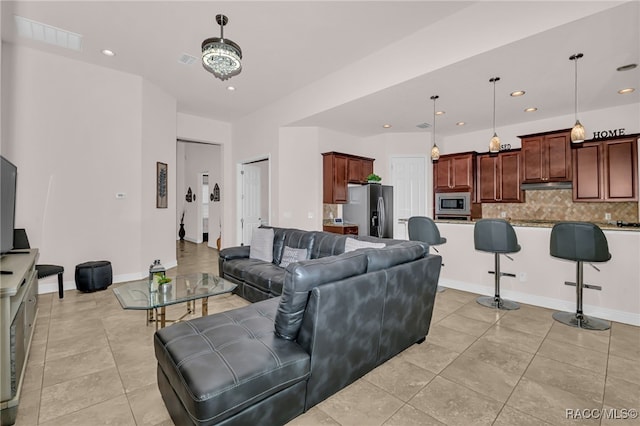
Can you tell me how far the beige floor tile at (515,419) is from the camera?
68.2 inches

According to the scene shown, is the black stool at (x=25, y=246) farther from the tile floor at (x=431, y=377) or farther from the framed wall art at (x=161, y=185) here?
the framed wall art at (x=161, y=185)

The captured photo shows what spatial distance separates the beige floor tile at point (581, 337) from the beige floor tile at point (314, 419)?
8.03 feet

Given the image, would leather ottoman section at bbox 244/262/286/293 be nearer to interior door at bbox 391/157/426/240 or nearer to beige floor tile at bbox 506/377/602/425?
beige floor tile at bbox 506/377/602/425

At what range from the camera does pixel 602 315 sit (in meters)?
3.31

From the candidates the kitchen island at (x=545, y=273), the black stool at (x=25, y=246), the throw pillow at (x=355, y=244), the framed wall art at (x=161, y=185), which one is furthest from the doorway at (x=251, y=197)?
the kitchen island at (x=545, y=273)

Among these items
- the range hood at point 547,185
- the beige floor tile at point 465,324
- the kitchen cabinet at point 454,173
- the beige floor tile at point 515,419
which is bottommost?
the beige floor tile at point 515,419

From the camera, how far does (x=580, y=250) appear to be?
3033 mm

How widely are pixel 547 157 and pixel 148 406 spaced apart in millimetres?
6456

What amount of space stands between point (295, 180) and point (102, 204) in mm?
3179

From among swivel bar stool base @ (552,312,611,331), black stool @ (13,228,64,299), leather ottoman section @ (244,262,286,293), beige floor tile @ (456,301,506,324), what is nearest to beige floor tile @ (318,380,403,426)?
leather ottoman section @ (244,262,286,293)

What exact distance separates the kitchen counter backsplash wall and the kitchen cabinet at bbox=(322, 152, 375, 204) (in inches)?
118

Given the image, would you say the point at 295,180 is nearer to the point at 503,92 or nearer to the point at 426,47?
the point at 426,47

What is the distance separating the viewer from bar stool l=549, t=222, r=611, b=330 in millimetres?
2949

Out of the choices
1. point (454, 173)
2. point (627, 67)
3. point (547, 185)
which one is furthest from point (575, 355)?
point (454, 173)
